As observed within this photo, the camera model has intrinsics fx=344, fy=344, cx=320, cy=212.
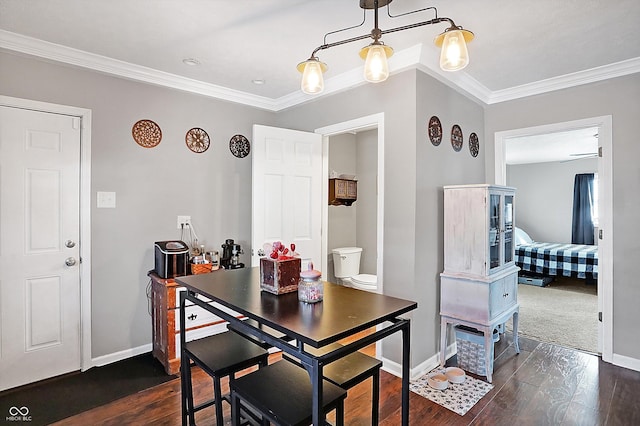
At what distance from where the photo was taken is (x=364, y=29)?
7.39 ft

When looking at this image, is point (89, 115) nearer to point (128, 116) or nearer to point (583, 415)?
point (128, 116)

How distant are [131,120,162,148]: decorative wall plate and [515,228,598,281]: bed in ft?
20.3

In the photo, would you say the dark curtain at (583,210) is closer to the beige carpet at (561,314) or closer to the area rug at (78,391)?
the beige carpet at (561,314)

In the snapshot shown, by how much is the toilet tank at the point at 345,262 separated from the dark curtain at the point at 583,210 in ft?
18.6

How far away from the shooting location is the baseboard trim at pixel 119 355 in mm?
2773

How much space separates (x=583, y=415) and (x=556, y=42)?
8.20ft

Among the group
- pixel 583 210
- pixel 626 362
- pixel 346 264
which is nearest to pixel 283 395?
pixel 346 264

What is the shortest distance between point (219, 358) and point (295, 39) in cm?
208

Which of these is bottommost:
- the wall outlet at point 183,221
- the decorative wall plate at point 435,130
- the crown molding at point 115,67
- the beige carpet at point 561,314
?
the beige carpet at point 561,314

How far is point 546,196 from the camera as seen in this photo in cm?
768

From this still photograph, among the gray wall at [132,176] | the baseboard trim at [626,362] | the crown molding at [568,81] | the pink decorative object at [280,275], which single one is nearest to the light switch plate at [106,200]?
the gray wall at [132,176]

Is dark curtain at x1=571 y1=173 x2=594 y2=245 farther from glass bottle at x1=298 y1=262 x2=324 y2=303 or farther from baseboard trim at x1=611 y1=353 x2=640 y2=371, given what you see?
glass bottle at x1=298 y1=262 x2=324 y2=303

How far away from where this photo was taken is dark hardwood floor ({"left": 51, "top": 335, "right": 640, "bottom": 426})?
2127 mm

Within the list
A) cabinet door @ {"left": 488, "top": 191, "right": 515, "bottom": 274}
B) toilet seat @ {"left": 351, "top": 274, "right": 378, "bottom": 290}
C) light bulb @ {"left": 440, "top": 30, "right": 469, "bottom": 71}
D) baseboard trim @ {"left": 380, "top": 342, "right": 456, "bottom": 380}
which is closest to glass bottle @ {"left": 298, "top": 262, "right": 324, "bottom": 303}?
light bulb @ {"left": 440, "top": 30, "right": 469, "bottom": 71}
